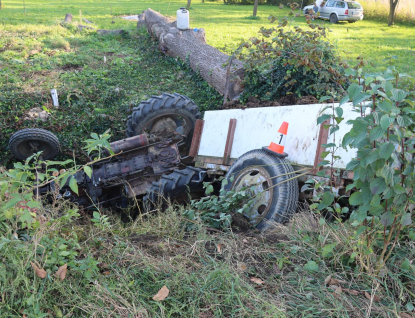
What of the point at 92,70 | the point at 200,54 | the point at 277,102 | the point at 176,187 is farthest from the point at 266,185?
the point at 92,70

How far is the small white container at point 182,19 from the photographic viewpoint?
11.3m

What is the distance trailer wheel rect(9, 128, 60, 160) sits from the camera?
618 cm

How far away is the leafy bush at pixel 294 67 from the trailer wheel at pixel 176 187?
2397 millimetres

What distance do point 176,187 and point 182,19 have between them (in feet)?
25.4

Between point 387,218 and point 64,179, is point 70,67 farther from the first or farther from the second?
point 387,218

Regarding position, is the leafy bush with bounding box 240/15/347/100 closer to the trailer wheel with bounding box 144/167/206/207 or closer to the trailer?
the trailer

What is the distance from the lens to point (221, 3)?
28.5m

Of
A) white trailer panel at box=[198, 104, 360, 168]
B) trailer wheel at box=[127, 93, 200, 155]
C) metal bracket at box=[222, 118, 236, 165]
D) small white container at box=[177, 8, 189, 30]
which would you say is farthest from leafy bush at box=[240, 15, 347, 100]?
small white container at box=[177, 8, 189, 30]

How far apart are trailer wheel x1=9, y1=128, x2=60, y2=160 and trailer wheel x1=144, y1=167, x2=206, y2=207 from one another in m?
2.31

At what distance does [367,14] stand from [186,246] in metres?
24.3

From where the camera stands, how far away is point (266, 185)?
437cm

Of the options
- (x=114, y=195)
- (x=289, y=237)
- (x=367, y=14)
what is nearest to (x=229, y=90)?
(x=114, y=195)

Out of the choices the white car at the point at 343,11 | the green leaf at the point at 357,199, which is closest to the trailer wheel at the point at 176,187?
the green leaf at the point at 357,199

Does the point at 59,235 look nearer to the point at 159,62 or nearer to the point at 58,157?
the point at 58,157
